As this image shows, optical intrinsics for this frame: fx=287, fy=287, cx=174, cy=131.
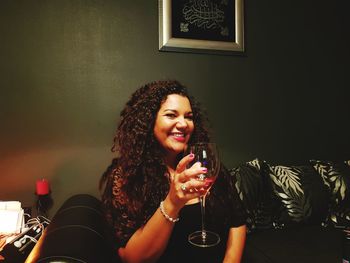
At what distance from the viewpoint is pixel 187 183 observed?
851mm

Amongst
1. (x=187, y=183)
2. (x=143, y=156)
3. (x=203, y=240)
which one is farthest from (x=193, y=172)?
(x=143, y=156)

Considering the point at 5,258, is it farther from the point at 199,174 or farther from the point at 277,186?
the point at 277,186

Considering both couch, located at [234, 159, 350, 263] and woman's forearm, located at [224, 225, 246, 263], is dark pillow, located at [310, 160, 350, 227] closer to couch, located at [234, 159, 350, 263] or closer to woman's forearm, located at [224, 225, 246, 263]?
couch, located at [234, 159, 350, 263]

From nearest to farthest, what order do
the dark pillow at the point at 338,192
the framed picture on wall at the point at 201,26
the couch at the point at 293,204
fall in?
the couch at the point at 293,204, the dark pillow at the point at 338,192, the framed picture on wall at the point at 201,26

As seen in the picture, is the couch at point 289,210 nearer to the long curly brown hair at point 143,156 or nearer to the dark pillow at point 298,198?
the dark pillow at point 298,198

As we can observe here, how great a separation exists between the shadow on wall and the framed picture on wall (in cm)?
97

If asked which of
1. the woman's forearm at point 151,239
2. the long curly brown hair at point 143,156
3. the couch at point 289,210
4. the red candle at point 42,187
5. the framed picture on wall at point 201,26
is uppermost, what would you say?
the framed picture on wall at point 201,26

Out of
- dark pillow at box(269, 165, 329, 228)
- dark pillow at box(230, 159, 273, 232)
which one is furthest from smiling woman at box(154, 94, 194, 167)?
dark pillow at box(269, 165, 329, 228)

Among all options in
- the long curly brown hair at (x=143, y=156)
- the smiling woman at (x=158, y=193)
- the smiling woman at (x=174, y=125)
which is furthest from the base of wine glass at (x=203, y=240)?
the smiling woman at (x=174, y=125)

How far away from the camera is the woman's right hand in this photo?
841mm

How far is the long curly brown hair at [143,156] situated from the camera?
4.10 ft

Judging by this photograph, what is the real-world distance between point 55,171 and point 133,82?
83 cm

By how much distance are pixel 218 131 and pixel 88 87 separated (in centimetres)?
104

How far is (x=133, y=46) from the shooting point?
211cm
